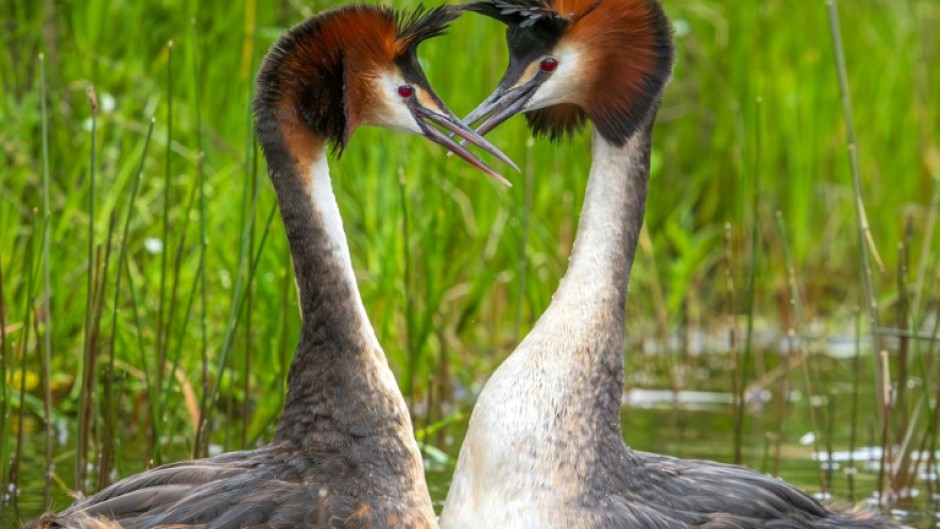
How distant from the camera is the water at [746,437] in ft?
21.9

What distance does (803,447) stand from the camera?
778cm

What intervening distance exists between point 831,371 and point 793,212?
4.81ft

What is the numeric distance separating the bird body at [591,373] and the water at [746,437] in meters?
1.09

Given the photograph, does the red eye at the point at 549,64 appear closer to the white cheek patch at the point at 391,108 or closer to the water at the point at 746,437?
the white cheek patch at the point at 391,108

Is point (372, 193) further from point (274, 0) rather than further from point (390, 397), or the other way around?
point (390, 397)

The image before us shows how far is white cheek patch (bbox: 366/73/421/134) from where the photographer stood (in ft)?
17.4

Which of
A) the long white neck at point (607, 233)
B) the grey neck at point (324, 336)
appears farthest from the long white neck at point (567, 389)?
the grey neck at point (324, 336)

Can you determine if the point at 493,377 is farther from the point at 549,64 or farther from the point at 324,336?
the point at 549,64

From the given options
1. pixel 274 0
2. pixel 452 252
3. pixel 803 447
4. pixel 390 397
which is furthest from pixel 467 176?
pixel 390 397

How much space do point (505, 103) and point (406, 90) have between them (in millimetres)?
483

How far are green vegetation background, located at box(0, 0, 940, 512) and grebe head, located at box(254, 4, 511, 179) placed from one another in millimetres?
634

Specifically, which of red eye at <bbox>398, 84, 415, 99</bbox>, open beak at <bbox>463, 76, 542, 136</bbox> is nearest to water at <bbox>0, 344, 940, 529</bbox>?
open beak at <bbox>463, 76, 542, 136</bbox>

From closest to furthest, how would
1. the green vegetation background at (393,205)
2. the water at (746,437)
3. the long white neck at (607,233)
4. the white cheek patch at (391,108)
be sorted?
1. the white cheek patch at (391,108)
2. the long white neck at (607,233)
3. the water at (746,437)
4. the green vegetation background at (393,205)

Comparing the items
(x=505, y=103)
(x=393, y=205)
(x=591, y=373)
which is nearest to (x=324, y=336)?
(x=591, y=373)
